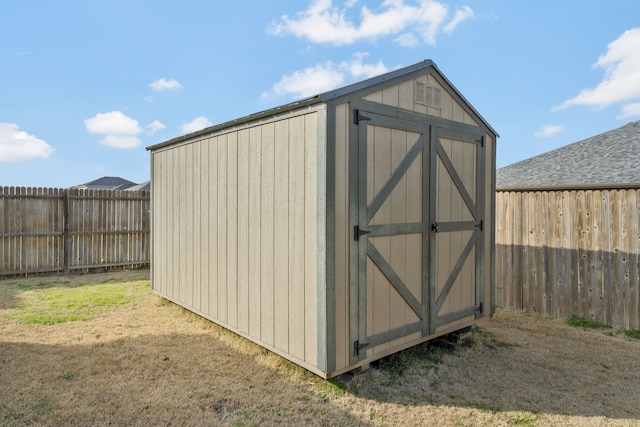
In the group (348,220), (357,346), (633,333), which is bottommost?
(633,333)

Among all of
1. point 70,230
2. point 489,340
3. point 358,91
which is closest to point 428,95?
point 358,91

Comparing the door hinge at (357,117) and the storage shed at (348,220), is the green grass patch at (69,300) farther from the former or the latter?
the door hinge at (357,117)

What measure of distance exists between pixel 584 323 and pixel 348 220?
13.5ft

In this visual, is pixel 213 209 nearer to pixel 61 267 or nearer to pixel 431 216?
pixel 431 216

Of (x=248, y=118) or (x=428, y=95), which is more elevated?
(x=428, y=95)

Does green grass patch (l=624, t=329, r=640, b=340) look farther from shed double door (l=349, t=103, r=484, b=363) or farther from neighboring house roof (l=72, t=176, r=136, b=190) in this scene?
neighboring house roof (l=72, t=176, r=136, b=190)

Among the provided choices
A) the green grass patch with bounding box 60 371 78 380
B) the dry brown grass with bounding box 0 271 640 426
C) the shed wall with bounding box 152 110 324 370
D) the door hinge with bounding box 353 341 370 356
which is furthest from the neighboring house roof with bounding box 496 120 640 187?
the green grass patch with bounding box 60 371 78 380

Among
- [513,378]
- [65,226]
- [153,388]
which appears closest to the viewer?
[153,388]

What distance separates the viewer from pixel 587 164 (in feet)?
22.0

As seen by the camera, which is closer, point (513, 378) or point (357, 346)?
point (357, 346)

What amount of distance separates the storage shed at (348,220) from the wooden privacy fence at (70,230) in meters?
4.89

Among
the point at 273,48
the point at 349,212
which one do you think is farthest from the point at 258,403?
the point at 273,48

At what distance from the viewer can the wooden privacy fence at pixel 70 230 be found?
299 inches

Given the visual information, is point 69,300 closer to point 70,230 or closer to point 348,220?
point 70,230
